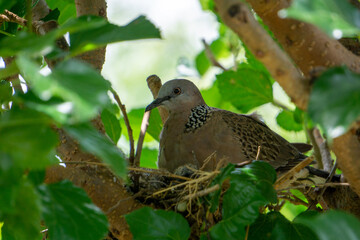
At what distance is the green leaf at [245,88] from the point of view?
7.29 feet

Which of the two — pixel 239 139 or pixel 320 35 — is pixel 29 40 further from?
pixel 239 139

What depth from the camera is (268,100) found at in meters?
2.29

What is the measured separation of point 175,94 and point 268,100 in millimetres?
507

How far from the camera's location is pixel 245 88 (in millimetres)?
2258

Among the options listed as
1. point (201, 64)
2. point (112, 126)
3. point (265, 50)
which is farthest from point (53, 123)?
point (201, 64)

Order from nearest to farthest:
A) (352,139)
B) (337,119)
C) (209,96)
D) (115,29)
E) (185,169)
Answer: (337,119)
(115,29)
(352,139)
(185,169)
(209,96)

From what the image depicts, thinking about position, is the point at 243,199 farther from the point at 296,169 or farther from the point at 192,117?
the point at 192,117

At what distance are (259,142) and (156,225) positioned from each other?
1.21 m

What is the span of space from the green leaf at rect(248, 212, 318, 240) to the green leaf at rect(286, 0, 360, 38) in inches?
29.9

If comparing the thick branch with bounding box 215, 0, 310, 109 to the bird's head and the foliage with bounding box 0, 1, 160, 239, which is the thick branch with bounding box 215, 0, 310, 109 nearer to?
the foliage with bounding box 0, 1, 160, 239

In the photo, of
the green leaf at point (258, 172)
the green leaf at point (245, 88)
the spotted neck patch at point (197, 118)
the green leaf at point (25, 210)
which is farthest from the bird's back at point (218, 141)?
the green leaf at point (25, 210)

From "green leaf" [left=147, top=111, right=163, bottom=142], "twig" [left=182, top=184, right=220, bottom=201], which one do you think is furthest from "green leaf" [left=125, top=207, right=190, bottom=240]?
"green leaf" [left=147, top=111, right=163, bottom=142]

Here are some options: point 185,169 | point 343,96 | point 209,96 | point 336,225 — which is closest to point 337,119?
point 343,96

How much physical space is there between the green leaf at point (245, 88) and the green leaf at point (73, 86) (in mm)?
1557
